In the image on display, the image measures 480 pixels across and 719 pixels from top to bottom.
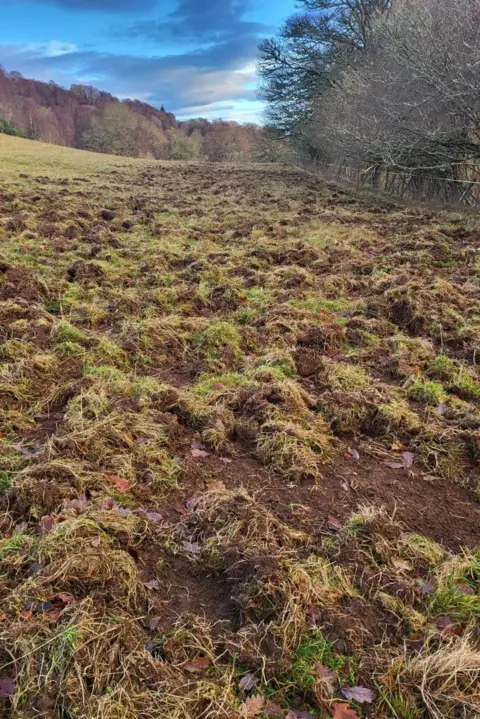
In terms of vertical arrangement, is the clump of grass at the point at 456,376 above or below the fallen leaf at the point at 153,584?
above

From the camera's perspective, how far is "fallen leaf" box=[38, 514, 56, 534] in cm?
272

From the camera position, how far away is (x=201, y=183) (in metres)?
21.4

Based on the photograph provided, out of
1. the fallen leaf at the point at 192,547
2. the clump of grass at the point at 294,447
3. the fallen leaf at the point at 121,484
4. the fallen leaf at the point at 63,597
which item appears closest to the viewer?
the fallen leaf at the point at 63,597

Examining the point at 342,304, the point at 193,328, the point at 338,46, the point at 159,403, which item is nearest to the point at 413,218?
the point at 342,304

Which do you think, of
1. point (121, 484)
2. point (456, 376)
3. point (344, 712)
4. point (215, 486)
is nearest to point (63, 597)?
point (121, 484)

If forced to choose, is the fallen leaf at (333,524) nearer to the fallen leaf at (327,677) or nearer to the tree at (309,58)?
the fallen leaf at (327,677)

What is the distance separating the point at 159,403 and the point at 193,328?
183 cm

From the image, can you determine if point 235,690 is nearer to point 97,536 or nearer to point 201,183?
point 97,536

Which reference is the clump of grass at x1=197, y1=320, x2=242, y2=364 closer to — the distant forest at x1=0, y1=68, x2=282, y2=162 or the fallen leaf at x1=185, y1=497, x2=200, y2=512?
the fallen leaf at x1=185, y1=497, x2=200, y2=512

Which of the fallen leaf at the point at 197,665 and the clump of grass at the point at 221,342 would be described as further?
the clump of grass at the point at 221,342

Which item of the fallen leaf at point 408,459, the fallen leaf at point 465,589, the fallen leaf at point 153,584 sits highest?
the fallen leaf at point 408,459

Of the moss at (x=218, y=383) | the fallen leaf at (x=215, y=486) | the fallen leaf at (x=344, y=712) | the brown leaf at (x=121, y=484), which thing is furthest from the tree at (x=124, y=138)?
the fallen leaf at (x=344, y=712)

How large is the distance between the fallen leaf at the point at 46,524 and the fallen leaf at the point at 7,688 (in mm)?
797

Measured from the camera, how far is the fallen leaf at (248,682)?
2047mm
